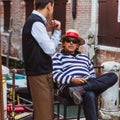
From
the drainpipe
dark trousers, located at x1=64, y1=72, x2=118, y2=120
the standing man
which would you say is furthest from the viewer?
the drainpipe

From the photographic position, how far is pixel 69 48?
6031mm

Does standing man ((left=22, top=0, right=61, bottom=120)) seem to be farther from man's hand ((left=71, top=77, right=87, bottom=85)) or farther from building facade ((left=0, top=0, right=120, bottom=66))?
building facade ((left=0, top=0, right=120, bottom=66))

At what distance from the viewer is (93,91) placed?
5.78 metres

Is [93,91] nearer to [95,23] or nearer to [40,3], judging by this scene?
[40,3]

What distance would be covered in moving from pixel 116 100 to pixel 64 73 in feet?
5.23

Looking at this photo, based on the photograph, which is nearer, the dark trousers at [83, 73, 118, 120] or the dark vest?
the dark vest

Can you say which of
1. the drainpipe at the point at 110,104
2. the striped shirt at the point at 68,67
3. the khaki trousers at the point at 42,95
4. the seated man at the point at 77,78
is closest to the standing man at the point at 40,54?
the khaki trousers at the point at 42,95

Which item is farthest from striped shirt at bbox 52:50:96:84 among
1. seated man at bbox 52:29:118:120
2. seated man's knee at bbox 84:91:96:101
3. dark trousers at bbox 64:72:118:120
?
seated man's knee at bbox 84:91:96:101

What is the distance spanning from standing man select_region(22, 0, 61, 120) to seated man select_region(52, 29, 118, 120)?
0.73 m

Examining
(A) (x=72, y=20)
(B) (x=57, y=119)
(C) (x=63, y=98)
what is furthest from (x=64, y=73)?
(A) (x=72, y=20)

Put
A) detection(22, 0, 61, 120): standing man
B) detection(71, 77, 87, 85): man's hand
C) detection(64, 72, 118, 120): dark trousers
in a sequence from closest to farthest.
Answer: detection(22, 0, 61, 120): standing man, detection(64, 72, 118, 120): dark trousers, detection(71, 77, 87, 85): man's hand

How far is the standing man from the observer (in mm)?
4738

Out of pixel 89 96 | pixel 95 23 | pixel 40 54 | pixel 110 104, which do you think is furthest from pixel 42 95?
pixel 95 23

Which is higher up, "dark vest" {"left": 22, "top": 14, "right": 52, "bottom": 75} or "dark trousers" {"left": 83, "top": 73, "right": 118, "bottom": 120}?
"dark vest" {"left": 22, "top": 14, "right": 52, "bottom": 75}
